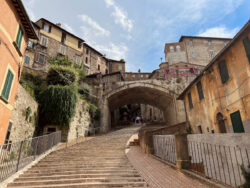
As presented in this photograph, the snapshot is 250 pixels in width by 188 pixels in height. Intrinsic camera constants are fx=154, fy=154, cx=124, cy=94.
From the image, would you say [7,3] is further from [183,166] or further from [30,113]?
[183,166]

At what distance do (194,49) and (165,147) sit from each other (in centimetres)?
3314

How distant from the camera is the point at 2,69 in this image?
6.99m

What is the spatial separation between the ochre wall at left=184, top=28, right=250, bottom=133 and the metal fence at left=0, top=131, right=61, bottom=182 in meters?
10.0

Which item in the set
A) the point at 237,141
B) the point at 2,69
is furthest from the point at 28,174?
the point at 237,141

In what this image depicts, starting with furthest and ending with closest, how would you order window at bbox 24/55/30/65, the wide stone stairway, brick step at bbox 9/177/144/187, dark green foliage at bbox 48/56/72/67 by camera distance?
dark green foliage at bbox 48/56/72/67 → window at bbox 24/55/30/65 → brick step at bbox 9/177/144/187 → the wide stone stairway

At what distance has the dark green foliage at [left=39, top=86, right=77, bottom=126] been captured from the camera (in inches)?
513

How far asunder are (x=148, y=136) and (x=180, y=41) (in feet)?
110

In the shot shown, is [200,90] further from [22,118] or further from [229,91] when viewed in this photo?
[22,118]

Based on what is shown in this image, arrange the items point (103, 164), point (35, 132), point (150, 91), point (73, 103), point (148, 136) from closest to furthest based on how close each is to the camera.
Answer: point (103, 164) → point (148, 136) → point (35, 132) → point (73, 103) → point (150, 91)

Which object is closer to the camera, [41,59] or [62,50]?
[41,59]

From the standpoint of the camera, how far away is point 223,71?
9.30 meters

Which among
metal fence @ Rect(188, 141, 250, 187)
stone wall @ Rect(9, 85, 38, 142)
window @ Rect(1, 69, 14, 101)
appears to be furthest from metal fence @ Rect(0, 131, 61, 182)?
metal fence @ Rect(188, 141, 250, 187)

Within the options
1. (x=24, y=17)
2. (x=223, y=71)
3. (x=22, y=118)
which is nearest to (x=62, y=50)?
(x=24, y=17)

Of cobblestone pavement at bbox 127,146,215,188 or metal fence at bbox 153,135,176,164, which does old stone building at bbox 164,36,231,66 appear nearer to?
metal fence at bbox 153,135,176,164
